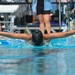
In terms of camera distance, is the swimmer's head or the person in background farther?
the person in background

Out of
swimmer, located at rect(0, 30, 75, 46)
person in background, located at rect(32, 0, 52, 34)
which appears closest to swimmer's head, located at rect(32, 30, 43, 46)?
swimmer, located at rect(0, 30, 75, 46)

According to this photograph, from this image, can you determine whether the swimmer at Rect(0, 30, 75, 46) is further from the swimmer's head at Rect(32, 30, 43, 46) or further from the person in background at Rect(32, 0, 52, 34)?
the person in background at Rect(32, 0, 52, 34)

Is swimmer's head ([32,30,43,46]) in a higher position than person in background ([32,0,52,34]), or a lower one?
lower

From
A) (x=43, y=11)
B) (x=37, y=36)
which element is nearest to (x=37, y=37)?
(x=37, y=36)

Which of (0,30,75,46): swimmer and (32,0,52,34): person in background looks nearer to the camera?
(0,30,75,46): swimmer

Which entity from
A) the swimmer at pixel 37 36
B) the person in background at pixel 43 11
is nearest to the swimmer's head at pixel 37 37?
the swimmer at pixel 37 36

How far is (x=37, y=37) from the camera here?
5977 mm

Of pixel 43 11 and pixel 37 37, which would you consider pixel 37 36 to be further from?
pixel 43 11

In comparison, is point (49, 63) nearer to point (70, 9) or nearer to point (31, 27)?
point (31, 27)

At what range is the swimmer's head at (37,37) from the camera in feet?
19.6

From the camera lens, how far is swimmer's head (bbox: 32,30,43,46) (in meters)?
5.98

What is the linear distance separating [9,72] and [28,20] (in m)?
7.90

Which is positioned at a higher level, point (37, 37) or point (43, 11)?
point (43, 11)

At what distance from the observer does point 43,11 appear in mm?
7273
